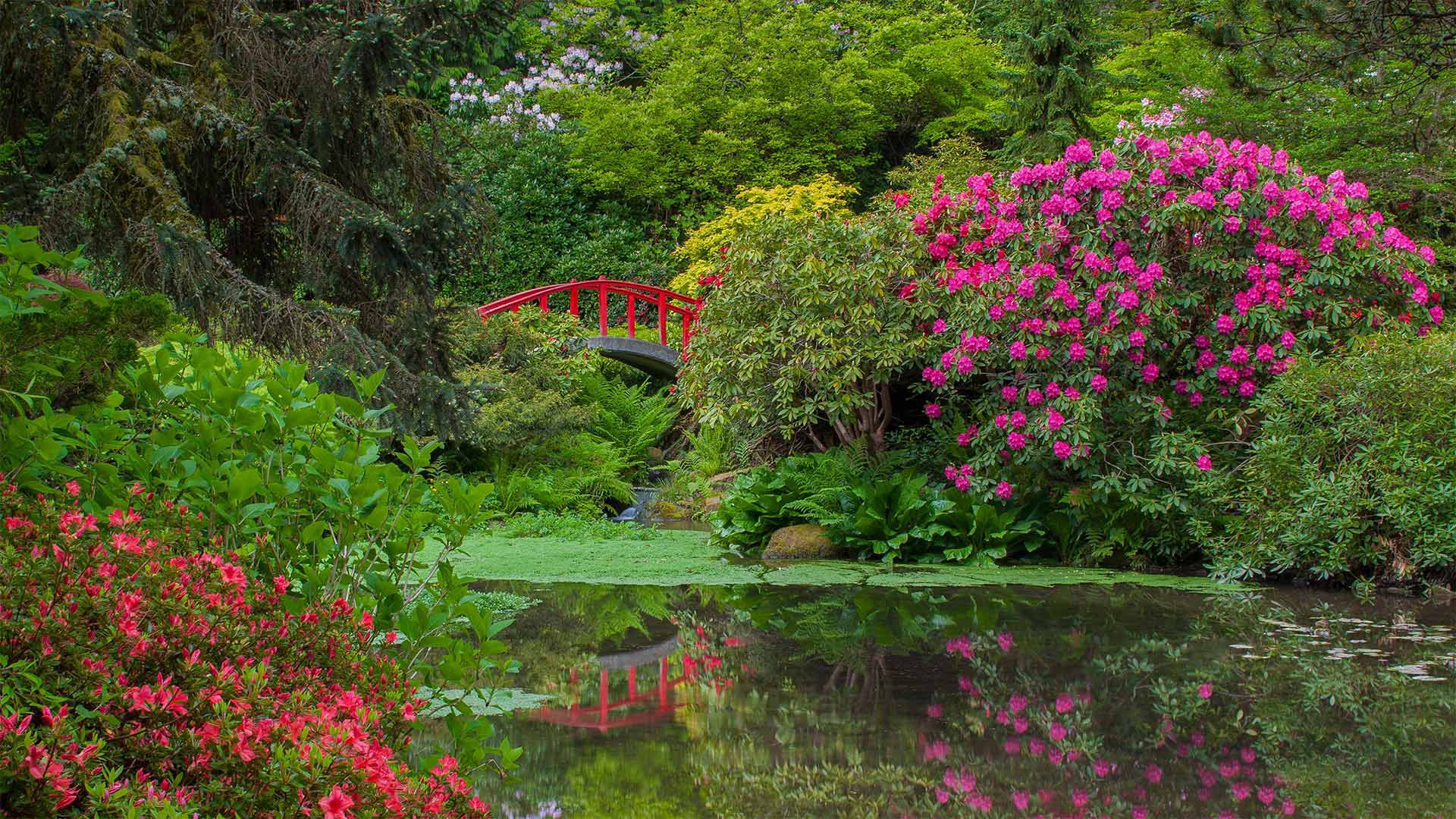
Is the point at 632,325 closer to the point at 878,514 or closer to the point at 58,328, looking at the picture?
the point at 878,514

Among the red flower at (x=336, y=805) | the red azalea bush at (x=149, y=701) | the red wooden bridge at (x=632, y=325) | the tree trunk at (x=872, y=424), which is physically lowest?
the red flower at (x=336, y=805)

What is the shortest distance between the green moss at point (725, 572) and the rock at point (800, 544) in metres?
0.26

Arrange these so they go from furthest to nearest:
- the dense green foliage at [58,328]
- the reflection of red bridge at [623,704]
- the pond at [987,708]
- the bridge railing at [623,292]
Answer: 1. the bridge railing at [623,292]
2. the reflection of red bridge at [623,704]
3. the pond at [987,708]
4. the dense green foliage at [58,328]

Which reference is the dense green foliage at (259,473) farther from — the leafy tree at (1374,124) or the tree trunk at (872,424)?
the leafy tree at (1374,124)

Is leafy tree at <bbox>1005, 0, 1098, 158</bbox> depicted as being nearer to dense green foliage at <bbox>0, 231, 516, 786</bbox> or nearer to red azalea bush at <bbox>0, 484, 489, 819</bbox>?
dense green foliage at <bbox>0, 231, 516, 786</bbox>

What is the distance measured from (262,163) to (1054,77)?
12017 millimetres

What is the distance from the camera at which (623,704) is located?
4.73m

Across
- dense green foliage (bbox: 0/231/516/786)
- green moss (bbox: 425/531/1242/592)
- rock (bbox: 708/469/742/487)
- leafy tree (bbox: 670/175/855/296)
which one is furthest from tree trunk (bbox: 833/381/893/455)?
leafy tree (bbox: 670/175/855/296)

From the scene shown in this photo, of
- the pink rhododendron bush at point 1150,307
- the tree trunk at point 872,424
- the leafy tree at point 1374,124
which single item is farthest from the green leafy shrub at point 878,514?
the leafy tree at point 1374,124

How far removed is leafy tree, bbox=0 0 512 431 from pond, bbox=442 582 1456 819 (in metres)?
1.95

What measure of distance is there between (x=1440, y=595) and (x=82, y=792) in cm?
748

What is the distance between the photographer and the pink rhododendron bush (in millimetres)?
8133

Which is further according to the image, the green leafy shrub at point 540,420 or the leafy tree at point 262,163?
the green leafy shrub at point 540,420

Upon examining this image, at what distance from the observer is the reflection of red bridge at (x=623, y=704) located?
4.42 m
